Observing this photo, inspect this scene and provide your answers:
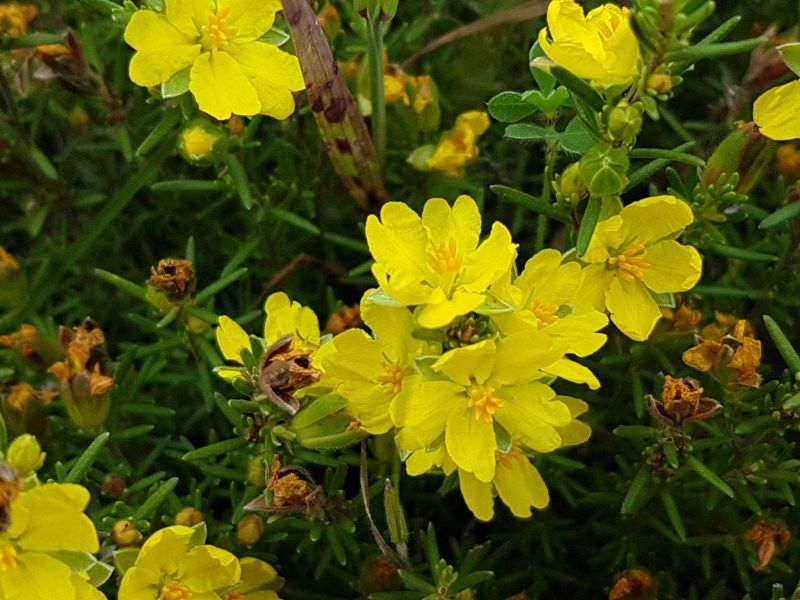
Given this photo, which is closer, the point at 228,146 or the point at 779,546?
the point at 779,546

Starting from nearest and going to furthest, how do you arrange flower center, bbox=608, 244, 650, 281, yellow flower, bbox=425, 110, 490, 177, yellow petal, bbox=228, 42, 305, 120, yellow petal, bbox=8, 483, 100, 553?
yellow petal, bbox=8, 483, 100, 553
flower center, bbox=608, 244, 650, 281
yellow petal, bbox=228, 42, 305, 120
yellow flower, bbox=425, 110, 490, 177

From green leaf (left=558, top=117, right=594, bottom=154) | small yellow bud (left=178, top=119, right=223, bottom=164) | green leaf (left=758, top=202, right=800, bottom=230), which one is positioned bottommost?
green leaf (left=758, top=202, right=800, bottom=230)

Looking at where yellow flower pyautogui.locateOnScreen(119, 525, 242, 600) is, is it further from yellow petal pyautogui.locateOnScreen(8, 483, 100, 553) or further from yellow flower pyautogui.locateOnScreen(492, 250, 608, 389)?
yellow flower pyautogui.locateOnScreen(492, 250, 608, 389)

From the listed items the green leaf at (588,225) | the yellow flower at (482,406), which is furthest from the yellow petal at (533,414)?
the green leaf at (588,225)

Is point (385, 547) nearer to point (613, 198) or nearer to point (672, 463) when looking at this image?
point (672, 463)

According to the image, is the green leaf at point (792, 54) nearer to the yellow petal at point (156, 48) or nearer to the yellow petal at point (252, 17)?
the yellow petal at point (252, 17)

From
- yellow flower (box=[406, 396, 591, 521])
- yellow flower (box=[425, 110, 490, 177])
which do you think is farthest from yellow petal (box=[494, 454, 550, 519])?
yellow flower (box=[425, 110, 490, 177])

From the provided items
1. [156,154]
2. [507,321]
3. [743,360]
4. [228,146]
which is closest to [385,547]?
[507,321]
